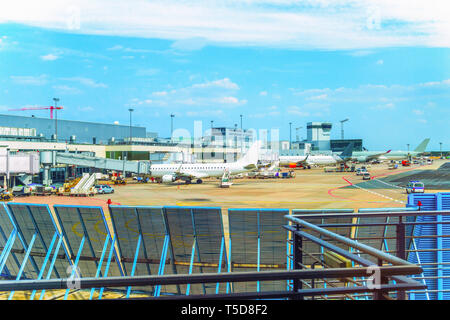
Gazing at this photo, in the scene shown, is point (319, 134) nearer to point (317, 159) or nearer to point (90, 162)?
point (317, 159)

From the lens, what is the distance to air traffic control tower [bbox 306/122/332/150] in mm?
127750

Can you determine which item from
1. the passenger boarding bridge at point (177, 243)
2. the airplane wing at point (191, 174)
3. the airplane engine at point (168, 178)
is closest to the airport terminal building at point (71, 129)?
the airplane engine at point (168, 178)

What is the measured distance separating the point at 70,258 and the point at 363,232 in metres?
8.16

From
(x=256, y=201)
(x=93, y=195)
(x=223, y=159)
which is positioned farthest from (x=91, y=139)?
(x=256, y=201)

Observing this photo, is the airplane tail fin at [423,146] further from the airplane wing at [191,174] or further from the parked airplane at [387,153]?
the airplane wing at [191,174]

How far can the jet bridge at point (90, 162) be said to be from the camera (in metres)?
46.6

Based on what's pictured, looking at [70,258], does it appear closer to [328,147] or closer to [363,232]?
[363,232]

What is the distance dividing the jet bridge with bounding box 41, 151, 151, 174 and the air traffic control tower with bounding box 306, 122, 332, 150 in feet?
255

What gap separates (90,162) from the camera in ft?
180

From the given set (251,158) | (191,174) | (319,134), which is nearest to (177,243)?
(191,174)

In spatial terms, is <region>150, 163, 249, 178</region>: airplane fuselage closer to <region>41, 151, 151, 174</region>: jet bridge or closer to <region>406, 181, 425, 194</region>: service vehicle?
<region>41, 151, 151, 174</region>: jet bridge

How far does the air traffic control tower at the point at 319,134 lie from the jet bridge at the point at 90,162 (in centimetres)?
7771

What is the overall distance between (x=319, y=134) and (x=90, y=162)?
102 meters

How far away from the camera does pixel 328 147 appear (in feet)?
415
